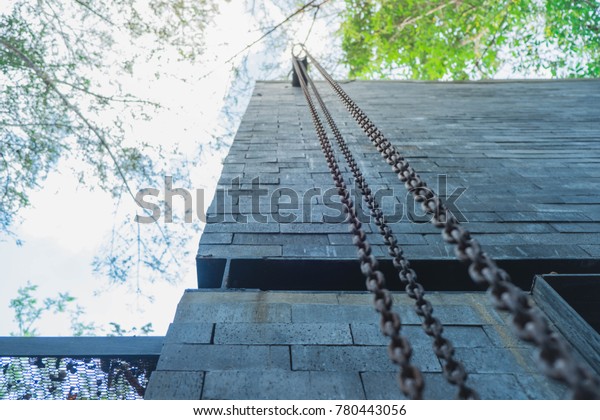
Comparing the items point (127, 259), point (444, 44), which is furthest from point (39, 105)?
point (444, 44)

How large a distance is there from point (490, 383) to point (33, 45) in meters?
7.64

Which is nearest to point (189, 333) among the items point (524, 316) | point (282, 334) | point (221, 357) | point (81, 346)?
point (221, 357)

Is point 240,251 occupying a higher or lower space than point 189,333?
higher

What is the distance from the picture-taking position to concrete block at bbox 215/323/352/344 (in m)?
1.58

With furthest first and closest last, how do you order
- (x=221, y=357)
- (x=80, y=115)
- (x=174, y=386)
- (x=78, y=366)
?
(x=80, y=115), (x=78, y=366), (x=221, y=357), (x=174, y=386)

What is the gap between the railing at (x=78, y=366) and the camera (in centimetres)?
181

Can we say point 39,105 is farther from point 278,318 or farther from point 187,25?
point 278,318

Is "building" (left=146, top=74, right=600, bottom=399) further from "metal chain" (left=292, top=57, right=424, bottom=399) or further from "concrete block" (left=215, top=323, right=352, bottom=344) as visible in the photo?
"metal chain" (left=292, top=57, right=424, bottom=399)

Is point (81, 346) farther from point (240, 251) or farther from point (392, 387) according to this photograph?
point (392, 387)

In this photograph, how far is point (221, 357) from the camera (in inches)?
58.4

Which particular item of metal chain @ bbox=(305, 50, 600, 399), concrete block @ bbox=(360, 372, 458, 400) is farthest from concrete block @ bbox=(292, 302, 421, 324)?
metal chain @ bbox=(305, 50, 600, 399)

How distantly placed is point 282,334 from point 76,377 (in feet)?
3.73

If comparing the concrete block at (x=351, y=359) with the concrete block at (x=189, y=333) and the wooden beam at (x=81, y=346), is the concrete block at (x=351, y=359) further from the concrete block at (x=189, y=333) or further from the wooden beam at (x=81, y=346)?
the wooden beam at (x=81, y=346)

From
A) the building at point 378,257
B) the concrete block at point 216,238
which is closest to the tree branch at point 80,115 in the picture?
the building at point 378,257
